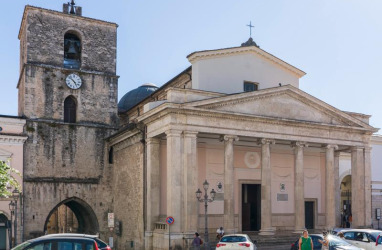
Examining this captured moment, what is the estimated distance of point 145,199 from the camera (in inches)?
1143

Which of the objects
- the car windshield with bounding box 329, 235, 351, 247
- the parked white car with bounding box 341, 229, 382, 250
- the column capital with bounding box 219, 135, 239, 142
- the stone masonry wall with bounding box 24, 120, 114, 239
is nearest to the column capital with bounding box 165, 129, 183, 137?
the column capital with bounding box 219, 135, 239, 142

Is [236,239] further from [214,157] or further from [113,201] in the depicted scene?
[113,201]

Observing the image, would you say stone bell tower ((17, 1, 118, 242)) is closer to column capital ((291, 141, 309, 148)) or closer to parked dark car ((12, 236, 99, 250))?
column capital ((291, 141, 309, 148))

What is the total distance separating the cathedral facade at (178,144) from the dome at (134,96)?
4.47 meters

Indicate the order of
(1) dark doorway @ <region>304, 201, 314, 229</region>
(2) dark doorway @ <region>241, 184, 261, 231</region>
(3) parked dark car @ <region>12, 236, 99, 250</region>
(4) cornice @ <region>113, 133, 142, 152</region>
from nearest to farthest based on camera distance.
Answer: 1. (3) parked dark car @ <region>12, 236, 99, 250</region>
2. (4) cornice @ <region>113, 133, 142, 152</region>
3. (2) dark doorway @ <region>241, 184, 261, 231</region>
4. (1) dark doorway @ <region>304, 201, 314, 229</region>

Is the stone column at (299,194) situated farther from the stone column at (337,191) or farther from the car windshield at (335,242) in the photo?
the car windshield at (335,242)

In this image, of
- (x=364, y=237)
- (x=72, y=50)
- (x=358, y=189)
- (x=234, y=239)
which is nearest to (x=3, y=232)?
(x=72, y=50)

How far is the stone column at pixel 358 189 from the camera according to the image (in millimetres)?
31750

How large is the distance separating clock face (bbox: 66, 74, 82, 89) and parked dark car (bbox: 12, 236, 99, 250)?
23.9m

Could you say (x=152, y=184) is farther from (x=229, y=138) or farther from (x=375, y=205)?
(x=375, y=205)

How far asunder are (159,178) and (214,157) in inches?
165

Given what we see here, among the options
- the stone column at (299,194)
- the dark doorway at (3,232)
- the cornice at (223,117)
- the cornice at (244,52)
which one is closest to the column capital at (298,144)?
the stone column at (299,194)

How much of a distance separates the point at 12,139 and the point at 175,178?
13017 mm

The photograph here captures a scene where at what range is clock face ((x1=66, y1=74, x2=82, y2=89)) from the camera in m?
35.3
